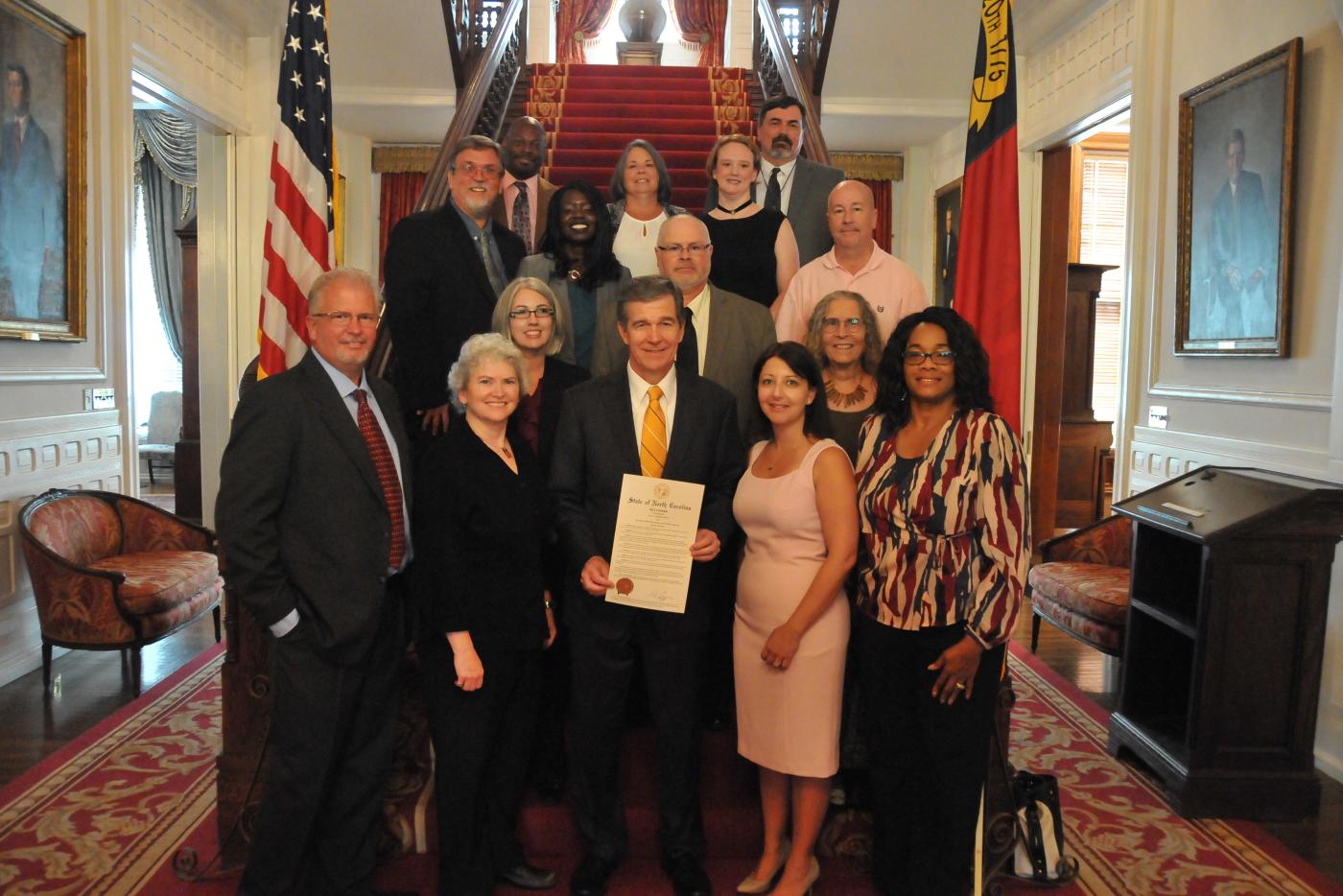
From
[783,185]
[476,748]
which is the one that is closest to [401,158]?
[783,185]

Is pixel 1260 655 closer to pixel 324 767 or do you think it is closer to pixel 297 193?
pixel 324 767

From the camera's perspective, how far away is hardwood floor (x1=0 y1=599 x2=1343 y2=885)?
362cm

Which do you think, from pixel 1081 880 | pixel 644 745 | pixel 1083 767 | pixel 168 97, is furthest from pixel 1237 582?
pixel 168 97

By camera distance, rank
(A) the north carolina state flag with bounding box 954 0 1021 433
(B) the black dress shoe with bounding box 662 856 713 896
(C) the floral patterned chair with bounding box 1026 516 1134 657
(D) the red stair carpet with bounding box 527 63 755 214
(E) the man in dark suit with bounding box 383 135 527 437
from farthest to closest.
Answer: (D) the red stair carpet with bounding box 527 63 755 214 → (C) the floral patterned chair with bounding box 1026 516 1134 657 → (A) the north carolina state flag with bounding box 954 0 1021 433 → (E) the man in dark suit with bounding box 383 135 527 437 → (B) the black dress shoe with bounding box 662 856 713 896

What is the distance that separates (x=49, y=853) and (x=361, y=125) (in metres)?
8.80

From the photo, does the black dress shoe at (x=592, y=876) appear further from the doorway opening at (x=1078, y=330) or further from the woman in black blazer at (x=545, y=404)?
the doorway opening at (x=1078, y=330)

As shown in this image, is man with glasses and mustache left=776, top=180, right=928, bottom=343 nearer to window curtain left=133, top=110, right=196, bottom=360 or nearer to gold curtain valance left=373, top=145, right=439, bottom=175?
gold curtain valance left=373, top=145, right=439, bottom=175

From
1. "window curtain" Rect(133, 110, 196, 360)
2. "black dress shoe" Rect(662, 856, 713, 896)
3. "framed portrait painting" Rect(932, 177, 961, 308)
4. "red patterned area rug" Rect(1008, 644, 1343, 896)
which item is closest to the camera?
"black dress shoe" Rect(662, 856, 713, 896)

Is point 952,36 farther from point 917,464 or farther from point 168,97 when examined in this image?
point 917,464

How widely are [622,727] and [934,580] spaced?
1.06 m

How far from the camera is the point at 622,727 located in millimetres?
2912

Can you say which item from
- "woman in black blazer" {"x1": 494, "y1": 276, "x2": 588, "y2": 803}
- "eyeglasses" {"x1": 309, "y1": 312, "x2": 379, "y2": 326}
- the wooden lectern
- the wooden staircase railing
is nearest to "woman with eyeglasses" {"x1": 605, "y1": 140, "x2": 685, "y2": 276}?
"woman in black blazer" {"x1": 494, "y1": 276, "x2": 588, "y2": 803}

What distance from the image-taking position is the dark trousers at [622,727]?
285 cm

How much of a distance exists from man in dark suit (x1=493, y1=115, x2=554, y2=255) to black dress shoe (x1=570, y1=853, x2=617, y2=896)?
3075 millimetres
